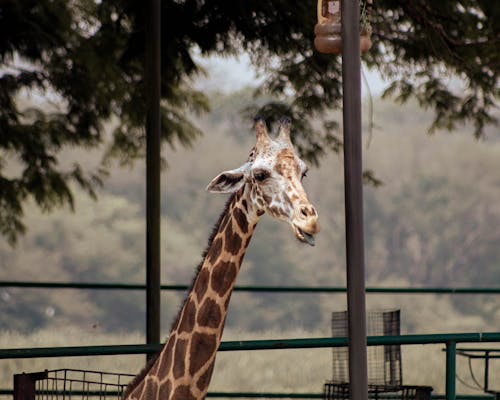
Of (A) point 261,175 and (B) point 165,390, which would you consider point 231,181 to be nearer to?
(A) point 261,175

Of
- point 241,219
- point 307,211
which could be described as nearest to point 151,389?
point 241,219

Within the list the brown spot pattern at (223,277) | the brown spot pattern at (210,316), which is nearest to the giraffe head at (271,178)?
the brown spot pattern at (223,277)

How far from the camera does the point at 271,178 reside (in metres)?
3.24

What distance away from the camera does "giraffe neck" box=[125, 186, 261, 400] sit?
3.33 metres

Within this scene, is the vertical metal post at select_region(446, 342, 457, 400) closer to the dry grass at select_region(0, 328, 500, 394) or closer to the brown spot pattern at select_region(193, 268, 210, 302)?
the brown spot pattern at select_region(193, 268, 210, 302)

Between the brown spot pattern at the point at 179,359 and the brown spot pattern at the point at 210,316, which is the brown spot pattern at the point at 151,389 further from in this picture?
the brown spot pattern at the point at 210,316

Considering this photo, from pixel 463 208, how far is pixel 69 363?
1040 centimetres

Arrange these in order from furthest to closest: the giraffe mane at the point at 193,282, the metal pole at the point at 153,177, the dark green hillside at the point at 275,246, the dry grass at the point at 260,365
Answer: the dark green hillside at the point at 275,246
the dry grass at the point at 260,365
the metal pole at the point at 153,177
the giraffe mane at the point at 193,282

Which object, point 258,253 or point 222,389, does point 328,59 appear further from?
point 258,253

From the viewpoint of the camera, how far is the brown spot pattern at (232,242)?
3.37 m

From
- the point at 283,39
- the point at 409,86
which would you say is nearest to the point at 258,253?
the point at 409,86

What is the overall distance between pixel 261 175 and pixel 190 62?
4911 mm

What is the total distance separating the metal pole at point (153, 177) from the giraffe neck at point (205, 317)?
170 cm

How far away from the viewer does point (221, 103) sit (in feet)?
79.7
